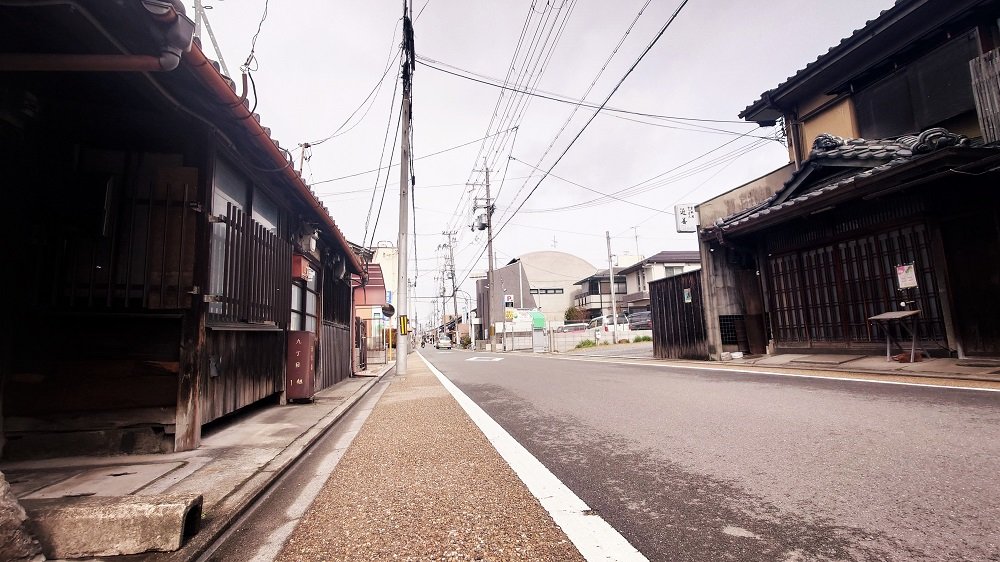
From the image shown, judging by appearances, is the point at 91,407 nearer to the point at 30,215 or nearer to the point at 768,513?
the point at 30,215

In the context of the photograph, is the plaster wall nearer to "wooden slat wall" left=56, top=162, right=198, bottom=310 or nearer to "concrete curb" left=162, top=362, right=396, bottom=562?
"concrete curb" left=162, top=362, right=396, bottom=562

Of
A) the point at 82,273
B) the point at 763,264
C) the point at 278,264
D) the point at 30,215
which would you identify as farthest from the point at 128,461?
the point at 763,264

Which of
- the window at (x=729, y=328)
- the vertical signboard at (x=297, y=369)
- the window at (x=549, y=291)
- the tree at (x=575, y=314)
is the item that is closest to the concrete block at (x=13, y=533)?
the vertical signboard at (x=297, y=369)

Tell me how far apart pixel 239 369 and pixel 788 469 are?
5.23m

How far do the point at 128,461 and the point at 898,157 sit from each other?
38.8 feet

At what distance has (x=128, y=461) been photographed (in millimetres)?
3521

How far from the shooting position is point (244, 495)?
8.89 feet

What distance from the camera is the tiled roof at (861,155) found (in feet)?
25.0

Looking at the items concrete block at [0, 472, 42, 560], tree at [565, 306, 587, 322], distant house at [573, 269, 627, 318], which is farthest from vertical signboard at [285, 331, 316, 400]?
A: tree at [565, 306, 587, 322]

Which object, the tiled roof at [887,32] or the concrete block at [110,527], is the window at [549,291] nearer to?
the tiled roof at [887,32]

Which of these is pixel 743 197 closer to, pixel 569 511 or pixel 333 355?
pixel 333 355

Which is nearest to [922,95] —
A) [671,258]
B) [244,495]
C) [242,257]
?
[242,257]

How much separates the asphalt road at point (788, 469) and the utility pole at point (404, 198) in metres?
7.40

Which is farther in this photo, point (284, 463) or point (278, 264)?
point (278, 264)
